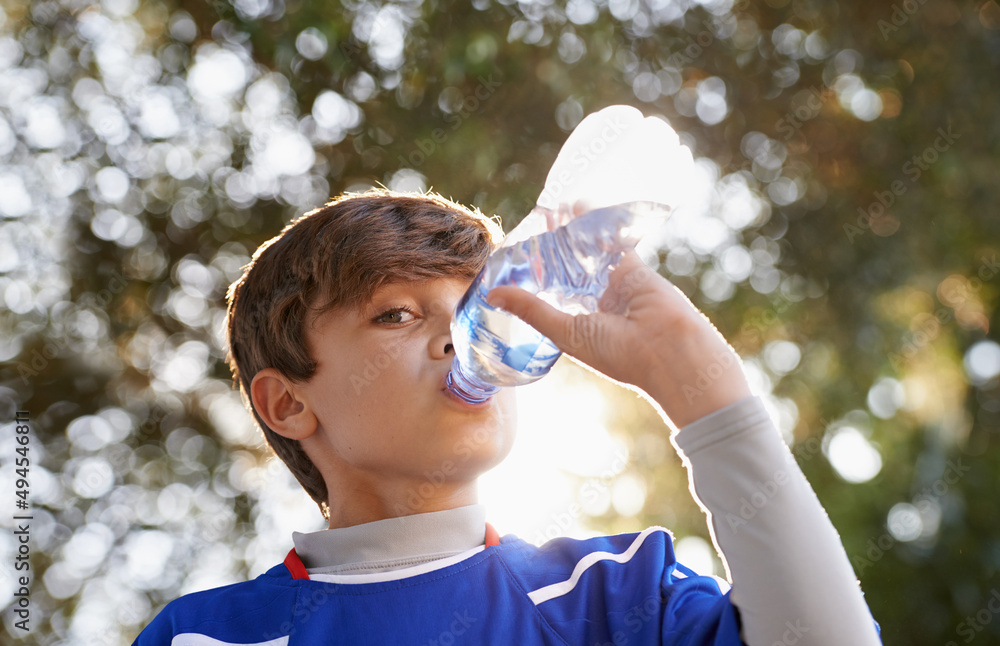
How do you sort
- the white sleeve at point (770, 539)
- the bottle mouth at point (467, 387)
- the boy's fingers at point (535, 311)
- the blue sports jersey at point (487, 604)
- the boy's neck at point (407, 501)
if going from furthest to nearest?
the boy's neck at point (407, 501)
the bottle mouth at point (467, 387)
the blue sports jersey at point (487, 604)
the boy's fingers at point (535, 311)
the white sleeve at point (770, 539)

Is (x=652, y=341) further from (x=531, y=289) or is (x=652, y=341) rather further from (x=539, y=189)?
(x=539, y=189)

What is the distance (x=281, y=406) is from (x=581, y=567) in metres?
0.58

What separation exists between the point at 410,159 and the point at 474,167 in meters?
0.22

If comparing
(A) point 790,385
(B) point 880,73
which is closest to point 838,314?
(A) point 790,385

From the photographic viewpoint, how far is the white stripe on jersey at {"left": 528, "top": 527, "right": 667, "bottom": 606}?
1118 millimetres

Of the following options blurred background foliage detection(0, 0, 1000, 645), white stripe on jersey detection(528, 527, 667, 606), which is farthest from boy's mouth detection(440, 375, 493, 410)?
blurred background foliage detection(0, 0, 1000, 645)

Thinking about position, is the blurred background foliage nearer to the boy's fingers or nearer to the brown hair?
the brown hair

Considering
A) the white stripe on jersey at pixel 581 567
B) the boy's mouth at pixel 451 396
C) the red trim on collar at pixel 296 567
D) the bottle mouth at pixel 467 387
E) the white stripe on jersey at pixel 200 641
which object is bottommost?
the white stripe on jersey at pixel 200 641

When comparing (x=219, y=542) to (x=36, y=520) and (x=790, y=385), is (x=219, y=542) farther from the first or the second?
(x=790, y=385)

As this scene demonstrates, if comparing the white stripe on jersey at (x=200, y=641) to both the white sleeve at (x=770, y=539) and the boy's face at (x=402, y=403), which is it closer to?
the boy's face at (x=402, y=403)

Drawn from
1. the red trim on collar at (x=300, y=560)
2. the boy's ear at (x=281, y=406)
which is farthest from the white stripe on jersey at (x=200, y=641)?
the boy's ear at (x=281, y=406)

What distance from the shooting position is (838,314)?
2.75 m

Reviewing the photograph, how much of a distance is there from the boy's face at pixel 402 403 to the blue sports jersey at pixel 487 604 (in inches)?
5.8

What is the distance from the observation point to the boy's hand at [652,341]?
2.82 ft
